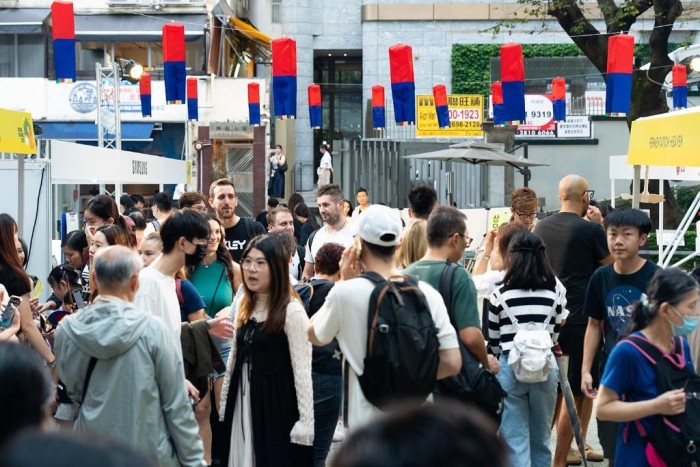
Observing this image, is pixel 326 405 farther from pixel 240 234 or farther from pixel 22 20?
pixel 22 20

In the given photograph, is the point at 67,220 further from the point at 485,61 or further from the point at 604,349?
the point at 485,61

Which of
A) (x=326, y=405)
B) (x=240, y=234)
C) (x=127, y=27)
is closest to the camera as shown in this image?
(x=326, y=405)

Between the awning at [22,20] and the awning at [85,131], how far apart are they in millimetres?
2876

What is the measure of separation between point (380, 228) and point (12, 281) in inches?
122

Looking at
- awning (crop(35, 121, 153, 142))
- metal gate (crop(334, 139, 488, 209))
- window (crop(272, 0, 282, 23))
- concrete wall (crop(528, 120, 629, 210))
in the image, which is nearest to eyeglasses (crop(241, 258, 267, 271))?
metal gate (crop(334, 139, 488, 209))

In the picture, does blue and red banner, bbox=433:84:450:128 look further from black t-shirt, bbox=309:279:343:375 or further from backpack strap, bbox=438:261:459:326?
backpack strap, bbox=438:261:459:326

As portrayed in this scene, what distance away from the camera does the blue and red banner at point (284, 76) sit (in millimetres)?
20542

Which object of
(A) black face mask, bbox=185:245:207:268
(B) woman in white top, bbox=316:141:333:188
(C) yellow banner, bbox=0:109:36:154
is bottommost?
(A) black face mask, bbox=185:245:207:268

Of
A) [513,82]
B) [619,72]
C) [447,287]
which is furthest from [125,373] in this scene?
[513,82]

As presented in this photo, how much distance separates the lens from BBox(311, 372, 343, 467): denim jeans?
662 centimetres

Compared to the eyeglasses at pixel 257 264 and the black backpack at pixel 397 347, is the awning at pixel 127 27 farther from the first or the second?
the black backpack at pixel 397 347

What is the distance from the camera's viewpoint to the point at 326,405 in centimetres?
675

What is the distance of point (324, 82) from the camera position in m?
42.0

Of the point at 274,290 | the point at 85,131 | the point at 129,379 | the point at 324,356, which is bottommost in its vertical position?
the point at 324,356
